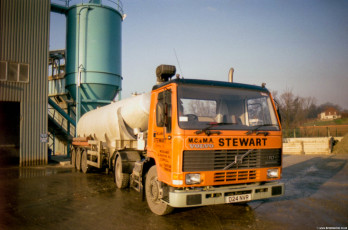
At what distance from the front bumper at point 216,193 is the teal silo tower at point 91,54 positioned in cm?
1679

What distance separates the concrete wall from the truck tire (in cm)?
1844

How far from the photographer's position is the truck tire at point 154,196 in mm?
5855

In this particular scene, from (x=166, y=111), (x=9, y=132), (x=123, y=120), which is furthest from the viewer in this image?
(x=9, y=132)

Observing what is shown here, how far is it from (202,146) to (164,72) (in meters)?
2.70

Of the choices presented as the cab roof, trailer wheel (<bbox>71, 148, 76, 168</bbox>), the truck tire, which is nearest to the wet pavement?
the truck tire

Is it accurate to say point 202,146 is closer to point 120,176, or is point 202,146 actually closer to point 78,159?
point 120,176

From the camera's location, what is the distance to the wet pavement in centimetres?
555

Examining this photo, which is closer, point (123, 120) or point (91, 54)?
point (123, 120)

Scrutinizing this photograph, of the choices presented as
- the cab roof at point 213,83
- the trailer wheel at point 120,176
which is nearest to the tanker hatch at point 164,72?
the cab roof at point 213,83

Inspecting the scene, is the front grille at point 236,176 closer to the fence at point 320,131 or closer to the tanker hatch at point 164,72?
the tanker hatch at point 164,72

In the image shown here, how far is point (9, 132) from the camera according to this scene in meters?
19.5

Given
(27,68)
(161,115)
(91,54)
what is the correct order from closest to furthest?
(161,115), (27,68), (91,54)

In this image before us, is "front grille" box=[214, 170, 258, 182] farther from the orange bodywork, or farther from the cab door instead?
the cab door

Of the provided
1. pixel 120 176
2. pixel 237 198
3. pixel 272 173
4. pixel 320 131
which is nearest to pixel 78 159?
pixel 120 176
